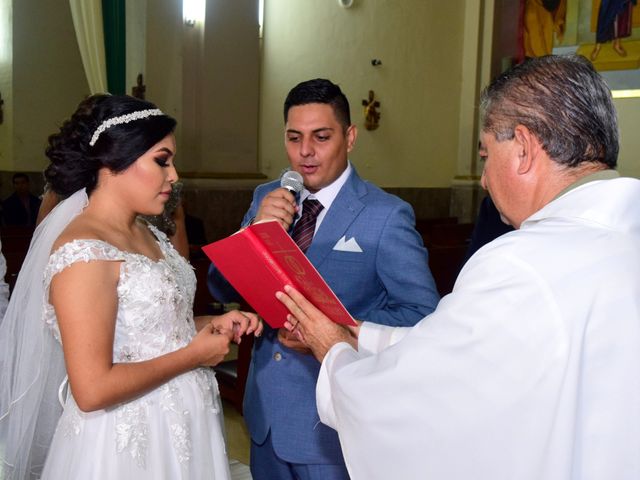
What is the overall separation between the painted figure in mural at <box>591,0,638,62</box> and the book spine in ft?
36.0

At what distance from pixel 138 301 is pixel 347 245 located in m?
0.71

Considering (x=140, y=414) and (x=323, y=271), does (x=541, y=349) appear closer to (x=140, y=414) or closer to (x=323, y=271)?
(x=323, y=271)

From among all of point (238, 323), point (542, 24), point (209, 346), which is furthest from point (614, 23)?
point (209, 346)

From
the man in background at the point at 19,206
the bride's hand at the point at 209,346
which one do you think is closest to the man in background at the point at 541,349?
the bride's hand at the point at 209,346

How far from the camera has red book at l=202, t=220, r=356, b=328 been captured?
189 cm

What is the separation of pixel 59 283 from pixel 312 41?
29.8 feet

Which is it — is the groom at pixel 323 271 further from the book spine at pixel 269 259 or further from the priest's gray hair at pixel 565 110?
the priest's gray hair at pixel 565 110

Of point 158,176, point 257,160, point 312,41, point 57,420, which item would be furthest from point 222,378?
point 312,41

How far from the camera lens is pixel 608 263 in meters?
1.43

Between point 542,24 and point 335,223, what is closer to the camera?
point 335,223

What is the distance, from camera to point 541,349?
138 cm

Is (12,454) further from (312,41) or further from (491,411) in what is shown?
(312,41)

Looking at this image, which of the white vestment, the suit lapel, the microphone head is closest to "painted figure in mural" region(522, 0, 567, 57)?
the suit lapel

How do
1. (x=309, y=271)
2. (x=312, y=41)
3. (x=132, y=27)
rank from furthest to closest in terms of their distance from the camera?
(x=312, y=41)
(x=132, y=27)
(x=309, y=271)
